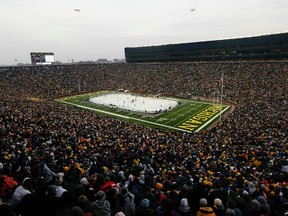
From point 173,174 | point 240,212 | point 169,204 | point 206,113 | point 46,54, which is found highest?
point 46,54

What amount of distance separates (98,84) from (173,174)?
63.4 meters

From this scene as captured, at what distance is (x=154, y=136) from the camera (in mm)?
23000

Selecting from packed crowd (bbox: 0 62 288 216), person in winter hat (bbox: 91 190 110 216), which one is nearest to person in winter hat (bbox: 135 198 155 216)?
packed crowd (bbox: 0 62 288 216)

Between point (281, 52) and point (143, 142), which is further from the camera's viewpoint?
point (281, 52)

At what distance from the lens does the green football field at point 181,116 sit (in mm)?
33281

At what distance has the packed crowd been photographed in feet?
19.7

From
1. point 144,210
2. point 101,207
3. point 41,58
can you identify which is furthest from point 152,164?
point 41,58

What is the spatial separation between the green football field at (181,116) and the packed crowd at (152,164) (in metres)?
5.07

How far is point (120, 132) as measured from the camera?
77.6ft

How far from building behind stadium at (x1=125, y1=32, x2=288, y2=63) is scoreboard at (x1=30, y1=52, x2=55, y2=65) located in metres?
32.8

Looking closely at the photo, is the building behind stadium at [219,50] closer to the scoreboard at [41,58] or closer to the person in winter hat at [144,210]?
the scoreboard at [41,58]

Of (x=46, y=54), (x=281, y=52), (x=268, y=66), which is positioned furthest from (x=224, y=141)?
(x=46, y=54)

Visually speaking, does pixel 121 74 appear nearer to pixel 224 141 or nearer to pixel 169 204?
pixel 224 141

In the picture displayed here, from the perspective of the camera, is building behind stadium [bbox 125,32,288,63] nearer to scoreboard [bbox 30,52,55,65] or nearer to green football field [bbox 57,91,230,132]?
scoreboard [bbox 30,52,55,65]
